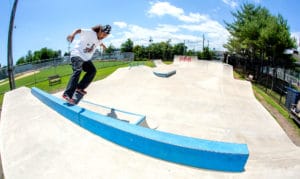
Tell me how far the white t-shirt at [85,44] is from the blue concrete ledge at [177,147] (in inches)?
55.6

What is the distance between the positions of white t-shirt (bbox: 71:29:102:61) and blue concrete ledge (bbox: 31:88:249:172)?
1.41 m

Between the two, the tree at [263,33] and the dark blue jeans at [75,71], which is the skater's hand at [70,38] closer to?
the dark blue jeans at [75,71]

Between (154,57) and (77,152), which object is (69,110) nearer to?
(77,152)

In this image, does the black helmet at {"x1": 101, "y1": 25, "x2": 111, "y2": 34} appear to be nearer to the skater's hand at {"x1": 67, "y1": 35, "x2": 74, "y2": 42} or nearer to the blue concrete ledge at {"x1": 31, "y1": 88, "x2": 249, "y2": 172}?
the skater's hand at {"x1": 67, "y1": 35, "x2": 74, "y2": 42}

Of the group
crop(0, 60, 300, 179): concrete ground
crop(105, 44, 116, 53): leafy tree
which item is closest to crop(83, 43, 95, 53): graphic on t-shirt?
crop(0, 60, 300, 179): concrete ground

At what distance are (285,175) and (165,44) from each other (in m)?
43.0

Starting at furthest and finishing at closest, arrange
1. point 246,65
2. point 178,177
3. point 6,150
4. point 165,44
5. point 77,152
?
1. point 165,44
2. point 246,65
3. point 6,150
4. point 77,152
5. point 178,177

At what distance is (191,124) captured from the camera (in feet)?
21.3

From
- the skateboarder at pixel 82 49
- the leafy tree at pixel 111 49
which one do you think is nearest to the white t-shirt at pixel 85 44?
the skateboarder at pixel 82 49

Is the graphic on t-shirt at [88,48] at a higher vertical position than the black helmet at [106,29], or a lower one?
lower

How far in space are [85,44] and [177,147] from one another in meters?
2.46

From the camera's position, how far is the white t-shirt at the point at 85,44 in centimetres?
319

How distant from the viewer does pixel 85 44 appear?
10.7 ft

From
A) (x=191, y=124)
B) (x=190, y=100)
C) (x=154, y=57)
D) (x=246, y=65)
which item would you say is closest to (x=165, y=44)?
(x=154, y=57)
